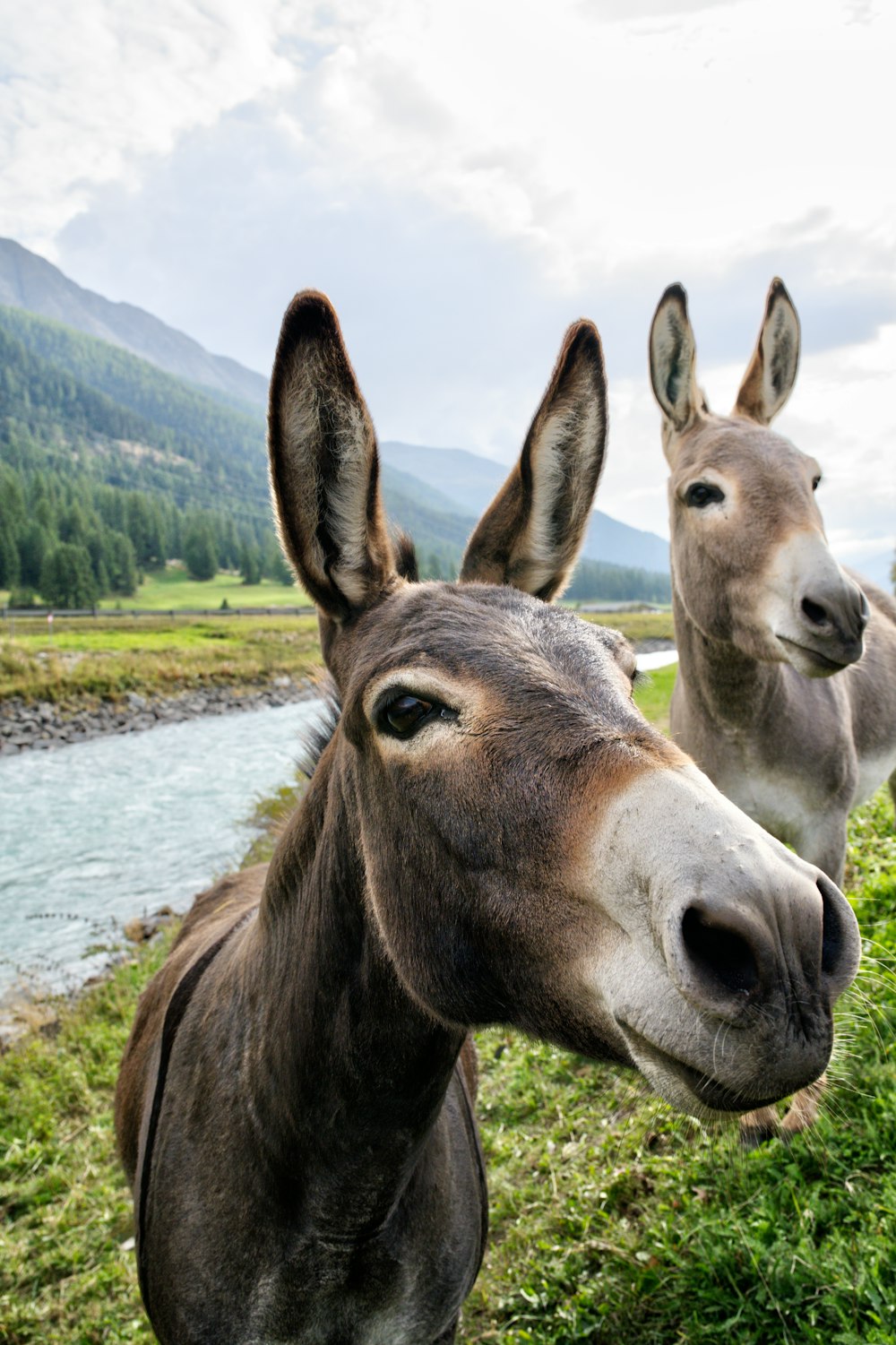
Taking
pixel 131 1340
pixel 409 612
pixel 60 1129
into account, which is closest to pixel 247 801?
pixel 60 1129

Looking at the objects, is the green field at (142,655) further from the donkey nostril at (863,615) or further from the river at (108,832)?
the donkey nostril at (863,615)

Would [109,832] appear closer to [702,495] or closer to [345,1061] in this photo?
[702,495]

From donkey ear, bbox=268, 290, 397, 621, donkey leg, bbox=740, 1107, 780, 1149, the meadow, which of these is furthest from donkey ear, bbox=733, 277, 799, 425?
donkey leg, bbox=740, 1107, 780, 1149

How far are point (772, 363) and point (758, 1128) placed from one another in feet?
16.0

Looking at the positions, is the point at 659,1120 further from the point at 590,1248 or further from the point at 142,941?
the point at 142,941

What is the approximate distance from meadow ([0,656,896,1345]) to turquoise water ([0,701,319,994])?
3102 mm

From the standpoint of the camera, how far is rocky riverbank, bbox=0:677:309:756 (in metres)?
27.4

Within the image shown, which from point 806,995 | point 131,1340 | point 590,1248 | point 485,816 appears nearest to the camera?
point 806,995

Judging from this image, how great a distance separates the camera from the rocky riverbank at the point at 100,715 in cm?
2738

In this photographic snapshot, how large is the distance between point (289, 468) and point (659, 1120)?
422 cm

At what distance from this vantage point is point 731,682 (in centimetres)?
470

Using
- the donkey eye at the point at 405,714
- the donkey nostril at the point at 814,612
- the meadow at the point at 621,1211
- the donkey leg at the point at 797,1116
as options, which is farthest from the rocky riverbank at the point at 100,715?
the donkey eye at the point at 405,714

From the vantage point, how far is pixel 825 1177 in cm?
329

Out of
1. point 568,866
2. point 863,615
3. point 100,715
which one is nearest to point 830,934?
point 568,866
